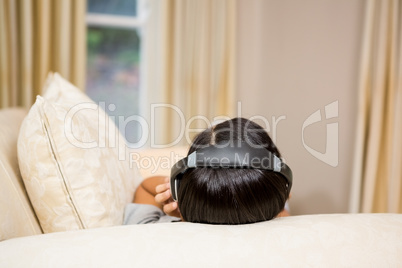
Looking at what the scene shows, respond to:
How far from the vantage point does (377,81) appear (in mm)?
2051

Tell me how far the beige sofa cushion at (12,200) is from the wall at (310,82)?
67.5 inches

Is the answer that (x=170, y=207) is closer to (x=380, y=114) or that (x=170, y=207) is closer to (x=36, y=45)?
(x=380, y=114)

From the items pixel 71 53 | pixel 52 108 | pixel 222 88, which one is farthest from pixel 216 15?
pixel 52 108

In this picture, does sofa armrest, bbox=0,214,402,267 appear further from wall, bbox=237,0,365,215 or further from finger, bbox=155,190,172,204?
wall, bbox=237,0,365,215

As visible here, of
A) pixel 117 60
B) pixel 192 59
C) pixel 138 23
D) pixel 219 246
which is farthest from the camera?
pixel 117 60

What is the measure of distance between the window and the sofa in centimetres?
190

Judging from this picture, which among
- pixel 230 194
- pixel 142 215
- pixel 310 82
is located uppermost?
pixel 310 82

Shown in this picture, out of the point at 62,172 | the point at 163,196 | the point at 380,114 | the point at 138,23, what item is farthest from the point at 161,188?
the point at 138,23

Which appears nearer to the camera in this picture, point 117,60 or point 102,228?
point 102,228

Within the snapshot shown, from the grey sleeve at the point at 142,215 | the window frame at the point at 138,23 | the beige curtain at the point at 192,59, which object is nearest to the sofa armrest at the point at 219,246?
the grey sleeve at the point at 142,215

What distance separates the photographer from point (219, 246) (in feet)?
2.08

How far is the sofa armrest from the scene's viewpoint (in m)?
0.61

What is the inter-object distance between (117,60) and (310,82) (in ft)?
4.59

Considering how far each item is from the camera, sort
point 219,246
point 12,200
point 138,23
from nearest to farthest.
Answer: point 219,246 < point 12,200 < point 138,23
